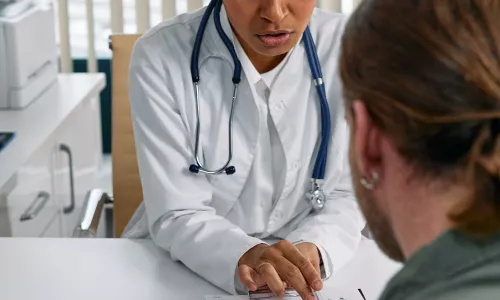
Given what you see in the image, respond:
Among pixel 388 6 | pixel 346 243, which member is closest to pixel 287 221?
pixel 346 243

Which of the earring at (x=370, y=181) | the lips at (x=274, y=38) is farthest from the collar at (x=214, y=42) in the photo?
the earring at (x=370, y=181)

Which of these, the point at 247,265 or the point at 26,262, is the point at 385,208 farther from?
the point at 26,262

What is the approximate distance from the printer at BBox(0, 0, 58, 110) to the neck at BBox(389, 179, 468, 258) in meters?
1.64

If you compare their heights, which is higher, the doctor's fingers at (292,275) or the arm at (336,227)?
the doctor's fingers at (292,275)

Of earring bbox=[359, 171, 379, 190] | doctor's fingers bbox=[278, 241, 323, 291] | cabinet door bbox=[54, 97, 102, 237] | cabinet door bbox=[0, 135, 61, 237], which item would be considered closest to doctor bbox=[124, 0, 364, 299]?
doctor's fingers bbox=[278, 241, 323, 291]

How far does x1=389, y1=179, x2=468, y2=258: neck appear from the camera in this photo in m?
0.65

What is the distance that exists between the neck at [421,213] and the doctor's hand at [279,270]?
41 cm

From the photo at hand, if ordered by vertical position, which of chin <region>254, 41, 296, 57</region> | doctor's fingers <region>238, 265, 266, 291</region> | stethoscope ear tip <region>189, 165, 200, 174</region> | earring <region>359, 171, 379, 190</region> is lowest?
doctor's fingers <region>238, 265, 266, 291</region>

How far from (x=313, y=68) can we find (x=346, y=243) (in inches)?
13.6

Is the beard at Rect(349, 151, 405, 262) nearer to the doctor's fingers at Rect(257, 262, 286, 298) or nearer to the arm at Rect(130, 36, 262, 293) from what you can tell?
the doctor's fingers at Rect(257, 262, 286, 298)

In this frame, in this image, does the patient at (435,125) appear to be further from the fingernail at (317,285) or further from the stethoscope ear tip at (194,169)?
the stethoscope ear tip at (194,169)

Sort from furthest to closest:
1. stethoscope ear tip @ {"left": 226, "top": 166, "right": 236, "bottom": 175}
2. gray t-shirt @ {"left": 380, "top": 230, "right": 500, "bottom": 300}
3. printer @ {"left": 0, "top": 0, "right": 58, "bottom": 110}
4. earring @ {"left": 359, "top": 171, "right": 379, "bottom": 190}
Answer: printer @ {"left": 0, "top": 0, "right": 58, "bottom": 110}
stethoscope ear tip @ {"left": 226, "top": 166, "right": 236, "bottom": 175}
earring @ {"left": 359, "top": 171, "right": 379, "bottom": 190}
gray t-shirt @ {"left": 380, "top": 230, "right": 500, "bottom": 300}

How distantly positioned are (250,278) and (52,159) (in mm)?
1071

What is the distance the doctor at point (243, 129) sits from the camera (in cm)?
131
